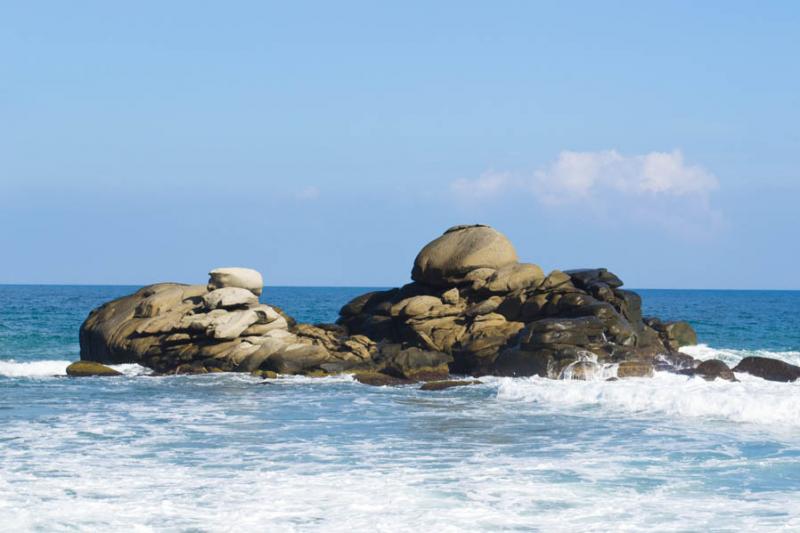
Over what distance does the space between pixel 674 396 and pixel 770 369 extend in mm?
7466

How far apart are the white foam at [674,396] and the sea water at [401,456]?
3.0 inches

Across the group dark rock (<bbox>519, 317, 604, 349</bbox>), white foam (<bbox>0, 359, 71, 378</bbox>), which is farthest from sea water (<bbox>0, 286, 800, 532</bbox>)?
white foam (<bbox>0, 359, 71, 378</bbox>)

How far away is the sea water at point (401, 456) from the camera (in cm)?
1263

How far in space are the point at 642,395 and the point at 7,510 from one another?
16.7 meters

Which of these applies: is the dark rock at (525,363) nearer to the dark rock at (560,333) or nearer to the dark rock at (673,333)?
the dark rock at (560,333)

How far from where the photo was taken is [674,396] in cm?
2444

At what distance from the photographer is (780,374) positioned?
29.8 m

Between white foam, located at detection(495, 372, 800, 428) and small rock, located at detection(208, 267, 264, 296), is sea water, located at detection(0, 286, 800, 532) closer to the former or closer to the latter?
white foam, located at detection(495, 372, 800, 428)

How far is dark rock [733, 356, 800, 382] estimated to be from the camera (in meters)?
29.6

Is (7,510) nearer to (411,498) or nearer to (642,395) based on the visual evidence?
(411,498)

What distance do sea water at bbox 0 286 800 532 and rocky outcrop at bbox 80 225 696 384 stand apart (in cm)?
178

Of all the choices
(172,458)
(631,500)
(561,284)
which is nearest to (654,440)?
(631,500)

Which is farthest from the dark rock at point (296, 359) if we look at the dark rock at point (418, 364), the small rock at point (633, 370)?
the small rock at point (633, 370)

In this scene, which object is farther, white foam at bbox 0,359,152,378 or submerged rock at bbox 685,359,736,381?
white foam at bbox 0,359,152,378
